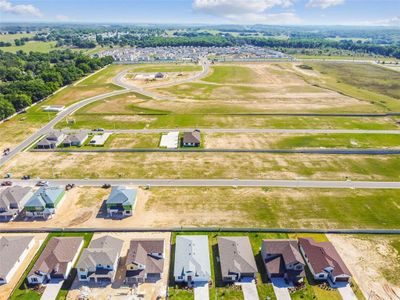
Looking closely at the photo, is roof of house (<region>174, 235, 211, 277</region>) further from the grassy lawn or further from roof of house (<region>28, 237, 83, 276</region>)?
roof of house (<region>28, 237, 83, 276</region>)

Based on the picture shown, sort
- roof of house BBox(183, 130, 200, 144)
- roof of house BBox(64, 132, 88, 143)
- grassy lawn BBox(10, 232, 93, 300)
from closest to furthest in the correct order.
→ grassy lawn BBox(10, 232, 93, 300) → roof of house BBox(183, 130, 200, 144) → roof of house BBox(64, 132, 88, 143)

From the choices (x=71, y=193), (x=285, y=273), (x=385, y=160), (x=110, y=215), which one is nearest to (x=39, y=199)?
(x=71, y=193)

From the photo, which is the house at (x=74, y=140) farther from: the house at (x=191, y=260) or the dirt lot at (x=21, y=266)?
the house at (x=191, y=260)

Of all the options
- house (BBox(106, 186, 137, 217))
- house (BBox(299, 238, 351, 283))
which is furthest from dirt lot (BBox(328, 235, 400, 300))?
house (BBox(106, 186, 137, 217))

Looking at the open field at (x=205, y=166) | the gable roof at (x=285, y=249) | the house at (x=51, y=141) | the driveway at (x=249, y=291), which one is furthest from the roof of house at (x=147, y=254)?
the house at (x=51, y=141)

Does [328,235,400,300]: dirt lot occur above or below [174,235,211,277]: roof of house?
below

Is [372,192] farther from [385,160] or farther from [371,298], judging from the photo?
[371,298]
